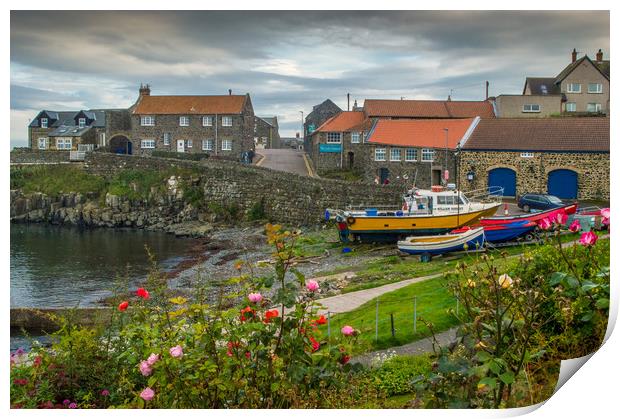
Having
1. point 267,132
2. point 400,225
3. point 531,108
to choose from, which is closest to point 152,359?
point 400,225

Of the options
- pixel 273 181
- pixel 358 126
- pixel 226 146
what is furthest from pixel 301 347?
Result: pixel 226 146

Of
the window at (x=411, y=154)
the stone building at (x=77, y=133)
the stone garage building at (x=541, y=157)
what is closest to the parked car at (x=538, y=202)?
the stone garage building at (x=541, y=157)

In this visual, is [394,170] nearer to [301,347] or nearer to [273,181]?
[273,181]

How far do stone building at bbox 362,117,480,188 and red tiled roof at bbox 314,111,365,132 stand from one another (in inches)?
175

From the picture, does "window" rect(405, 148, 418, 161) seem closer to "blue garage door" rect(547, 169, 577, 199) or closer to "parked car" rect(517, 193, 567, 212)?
"parked car" rect(517, 193, 567, 212)

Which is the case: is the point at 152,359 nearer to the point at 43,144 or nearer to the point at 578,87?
the point at 578,87

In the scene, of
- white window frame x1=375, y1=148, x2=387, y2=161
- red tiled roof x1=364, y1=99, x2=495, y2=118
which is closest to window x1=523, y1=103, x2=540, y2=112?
red tiled roof x1=364, y1=99, x2=495, y2=118

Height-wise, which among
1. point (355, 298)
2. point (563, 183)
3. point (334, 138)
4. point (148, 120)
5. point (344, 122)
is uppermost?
point (148, 120)

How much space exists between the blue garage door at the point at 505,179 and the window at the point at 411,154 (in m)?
3.03

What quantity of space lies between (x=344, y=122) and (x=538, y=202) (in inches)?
481

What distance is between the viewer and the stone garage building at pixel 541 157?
7.68 meters

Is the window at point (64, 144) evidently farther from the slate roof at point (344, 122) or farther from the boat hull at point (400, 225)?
the boat hull at point (400, 225)

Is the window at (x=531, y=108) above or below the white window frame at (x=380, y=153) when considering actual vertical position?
above

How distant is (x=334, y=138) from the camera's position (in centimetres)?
2005
